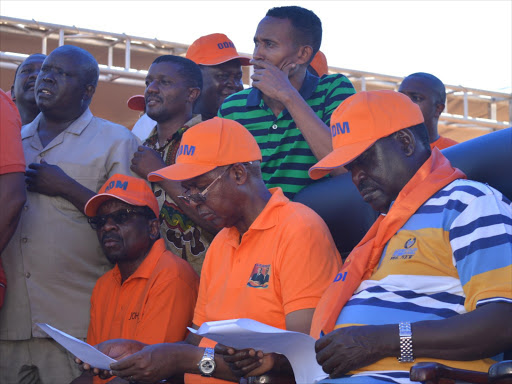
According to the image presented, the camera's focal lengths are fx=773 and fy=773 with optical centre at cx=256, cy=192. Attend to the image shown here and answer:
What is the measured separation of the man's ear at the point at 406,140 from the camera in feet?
8.57

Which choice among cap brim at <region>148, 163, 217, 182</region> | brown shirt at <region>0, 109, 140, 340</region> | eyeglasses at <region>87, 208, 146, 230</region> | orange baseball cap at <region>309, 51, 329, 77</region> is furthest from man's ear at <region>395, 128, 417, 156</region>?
orange baseball cap at <region>309, 51, 329, 77</region>

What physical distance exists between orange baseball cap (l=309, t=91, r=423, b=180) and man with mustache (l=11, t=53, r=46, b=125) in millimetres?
2548

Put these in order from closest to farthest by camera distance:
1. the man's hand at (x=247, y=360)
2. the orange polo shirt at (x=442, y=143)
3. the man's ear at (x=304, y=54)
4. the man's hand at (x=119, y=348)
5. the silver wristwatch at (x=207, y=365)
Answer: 1. the man's hand at (x=247, y=360)
2. the silver wristwatch at (x=207, y=365)
3. the man's hand at (x=119, y=348)
4. the man's ear at (x=304, y=54)
5. the orange polo shirt at (x=442, y=143)

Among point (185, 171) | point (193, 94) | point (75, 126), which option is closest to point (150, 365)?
point (185, 171)

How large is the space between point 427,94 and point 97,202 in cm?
218

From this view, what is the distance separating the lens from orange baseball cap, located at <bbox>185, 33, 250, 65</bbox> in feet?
15.4

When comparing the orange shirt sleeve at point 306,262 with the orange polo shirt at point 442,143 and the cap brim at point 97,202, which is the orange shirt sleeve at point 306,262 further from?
the orange polo shirt at point 442,143

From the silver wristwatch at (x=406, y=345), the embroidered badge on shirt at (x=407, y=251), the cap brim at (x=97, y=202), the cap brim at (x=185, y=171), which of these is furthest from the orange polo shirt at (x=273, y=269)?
the cap brim at (x=97, y=202)

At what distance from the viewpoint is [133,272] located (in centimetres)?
379

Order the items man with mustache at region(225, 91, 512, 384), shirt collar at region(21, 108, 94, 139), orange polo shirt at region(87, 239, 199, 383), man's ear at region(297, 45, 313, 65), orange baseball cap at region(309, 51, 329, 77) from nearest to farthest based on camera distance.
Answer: man with mustache at region(225, 91, 512, 384) → orange polo shirt at region(87, 239, 199, 383) → man's ear at region(297, 45, 313, 65) → shirt collar at region(21, 108, 94, 139) → orange baseball cap at region(309, 51, 329, 77)

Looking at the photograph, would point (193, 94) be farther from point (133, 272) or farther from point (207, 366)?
point (207, 366)

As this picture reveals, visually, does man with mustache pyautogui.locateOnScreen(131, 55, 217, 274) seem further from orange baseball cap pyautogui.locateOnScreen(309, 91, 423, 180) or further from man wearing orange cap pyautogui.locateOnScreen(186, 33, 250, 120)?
orange baseball cap pyautogui.locateOnScreen(309, 91, 423, 180)

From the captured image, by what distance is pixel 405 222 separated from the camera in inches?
97.3

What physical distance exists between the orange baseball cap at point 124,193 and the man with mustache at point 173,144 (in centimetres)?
8
